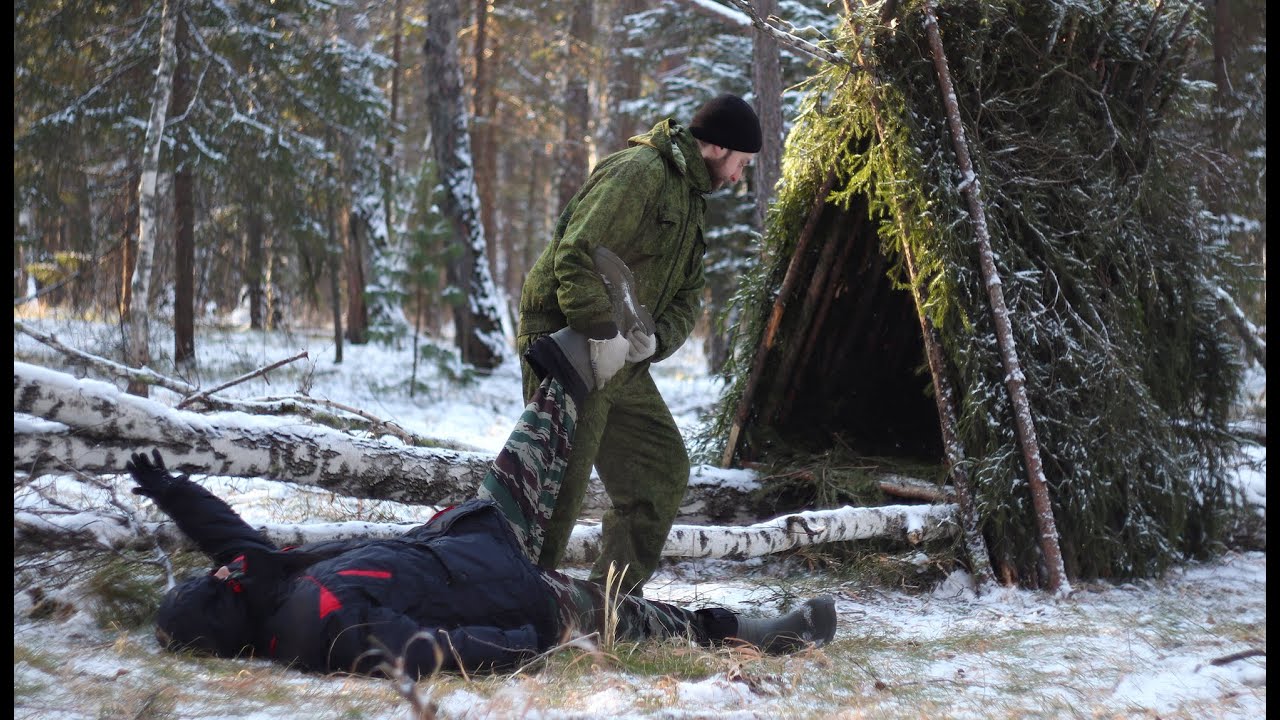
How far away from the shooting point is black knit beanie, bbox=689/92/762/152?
3.52 metres

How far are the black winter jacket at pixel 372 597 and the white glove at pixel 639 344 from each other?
88 cm

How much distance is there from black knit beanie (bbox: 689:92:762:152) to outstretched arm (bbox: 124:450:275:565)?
219cm

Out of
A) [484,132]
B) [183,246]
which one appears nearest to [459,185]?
[183,246]

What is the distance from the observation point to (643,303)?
11.8 feet

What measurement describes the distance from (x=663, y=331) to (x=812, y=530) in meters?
1.35

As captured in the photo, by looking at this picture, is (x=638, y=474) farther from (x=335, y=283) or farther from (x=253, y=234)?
(x=335, y=283)

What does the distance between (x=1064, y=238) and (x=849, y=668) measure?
2814 millimetres

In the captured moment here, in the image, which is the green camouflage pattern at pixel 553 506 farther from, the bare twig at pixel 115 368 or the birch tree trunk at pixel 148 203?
the birch tree trunk at pixel 148 203

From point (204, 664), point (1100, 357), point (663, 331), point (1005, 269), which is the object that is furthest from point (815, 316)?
point (204, 664)

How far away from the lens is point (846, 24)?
14.6 ft

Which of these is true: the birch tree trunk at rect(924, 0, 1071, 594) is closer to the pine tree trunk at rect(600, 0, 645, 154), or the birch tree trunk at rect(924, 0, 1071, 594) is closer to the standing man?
the standing man

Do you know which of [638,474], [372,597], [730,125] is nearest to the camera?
[372,597]

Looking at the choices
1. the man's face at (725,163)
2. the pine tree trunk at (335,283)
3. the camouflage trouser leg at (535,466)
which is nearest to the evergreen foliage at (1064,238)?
the man's face at (725,163)

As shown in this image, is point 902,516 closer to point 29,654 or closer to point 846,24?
point 846,24
